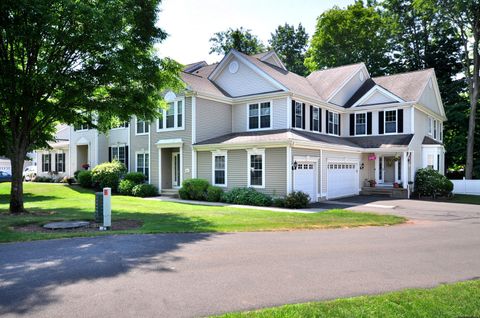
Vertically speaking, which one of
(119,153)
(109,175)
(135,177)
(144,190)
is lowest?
(144,190)

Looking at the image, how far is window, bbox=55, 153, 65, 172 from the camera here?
33.6 meters

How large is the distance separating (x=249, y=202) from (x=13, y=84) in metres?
11.2

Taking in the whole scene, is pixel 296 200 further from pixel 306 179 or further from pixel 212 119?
pixel 212 119

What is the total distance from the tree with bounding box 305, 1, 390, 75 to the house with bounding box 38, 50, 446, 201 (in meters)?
13.4

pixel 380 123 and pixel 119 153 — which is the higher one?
pixel 380 123

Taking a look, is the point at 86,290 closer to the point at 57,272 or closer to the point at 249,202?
the point at 57,272

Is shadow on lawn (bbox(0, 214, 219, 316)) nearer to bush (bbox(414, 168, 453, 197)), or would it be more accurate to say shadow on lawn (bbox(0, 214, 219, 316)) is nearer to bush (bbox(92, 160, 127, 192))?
bush (bbox(92, 160, 127, 192))

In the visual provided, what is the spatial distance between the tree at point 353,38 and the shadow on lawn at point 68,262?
1476 inches

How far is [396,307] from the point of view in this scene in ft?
16.3

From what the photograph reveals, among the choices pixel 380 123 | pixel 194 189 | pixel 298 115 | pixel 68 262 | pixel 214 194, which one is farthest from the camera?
pixel 380 123

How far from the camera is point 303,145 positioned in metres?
19.2

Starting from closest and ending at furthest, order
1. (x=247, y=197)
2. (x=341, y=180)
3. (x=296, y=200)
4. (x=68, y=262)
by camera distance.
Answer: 1. (x=68, y=262)
2. (x=296, y=200)
3. (x=247, y=197)
4. (x=341, y=180)

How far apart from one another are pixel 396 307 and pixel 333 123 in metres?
22.8

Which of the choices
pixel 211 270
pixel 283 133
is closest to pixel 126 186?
pixel 283 133
